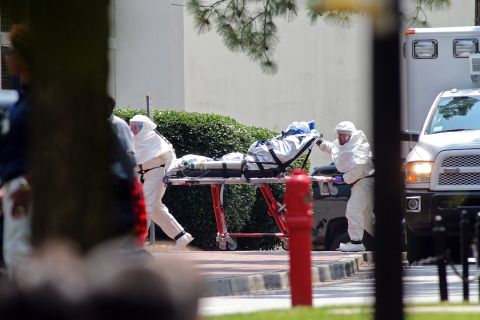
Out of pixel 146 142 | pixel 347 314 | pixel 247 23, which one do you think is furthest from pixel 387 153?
pixel 247 23

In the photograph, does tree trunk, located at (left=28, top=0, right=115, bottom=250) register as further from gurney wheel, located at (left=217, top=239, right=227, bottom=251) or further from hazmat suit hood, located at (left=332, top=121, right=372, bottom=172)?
gurney wheel, located at (left=217, top=239, right=227, bottom=251)

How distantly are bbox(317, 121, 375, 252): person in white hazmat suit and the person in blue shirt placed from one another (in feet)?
36.6

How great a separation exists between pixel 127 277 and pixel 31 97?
1.32 meters

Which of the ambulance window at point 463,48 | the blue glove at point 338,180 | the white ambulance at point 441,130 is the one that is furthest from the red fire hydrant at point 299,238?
the blue glove at point 338,180

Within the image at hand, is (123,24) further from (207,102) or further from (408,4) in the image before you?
(207,102)

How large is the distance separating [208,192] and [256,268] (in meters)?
7.32

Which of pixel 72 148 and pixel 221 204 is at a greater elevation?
pixel 72 148

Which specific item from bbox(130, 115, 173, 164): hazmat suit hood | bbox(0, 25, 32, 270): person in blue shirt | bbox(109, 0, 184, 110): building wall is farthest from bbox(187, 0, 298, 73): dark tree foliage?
bbox(0, 25, 32, 270): person in blue shirt

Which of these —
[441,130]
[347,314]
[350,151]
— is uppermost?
[441,130]

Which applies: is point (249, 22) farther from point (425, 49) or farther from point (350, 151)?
point (425, 49)

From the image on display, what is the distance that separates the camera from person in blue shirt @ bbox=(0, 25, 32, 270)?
7582 millimetres

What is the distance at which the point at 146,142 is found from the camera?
18141 mm

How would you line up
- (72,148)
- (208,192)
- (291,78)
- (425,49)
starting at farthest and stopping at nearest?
1. (291,78)
2. (208,192)
3. (425,49)
4. (72,148)

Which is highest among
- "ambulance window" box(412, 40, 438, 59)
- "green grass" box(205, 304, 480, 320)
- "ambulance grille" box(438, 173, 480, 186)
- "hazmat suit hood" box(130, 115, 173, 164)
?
"ambulance window" box(412, 40, 438, 59)
